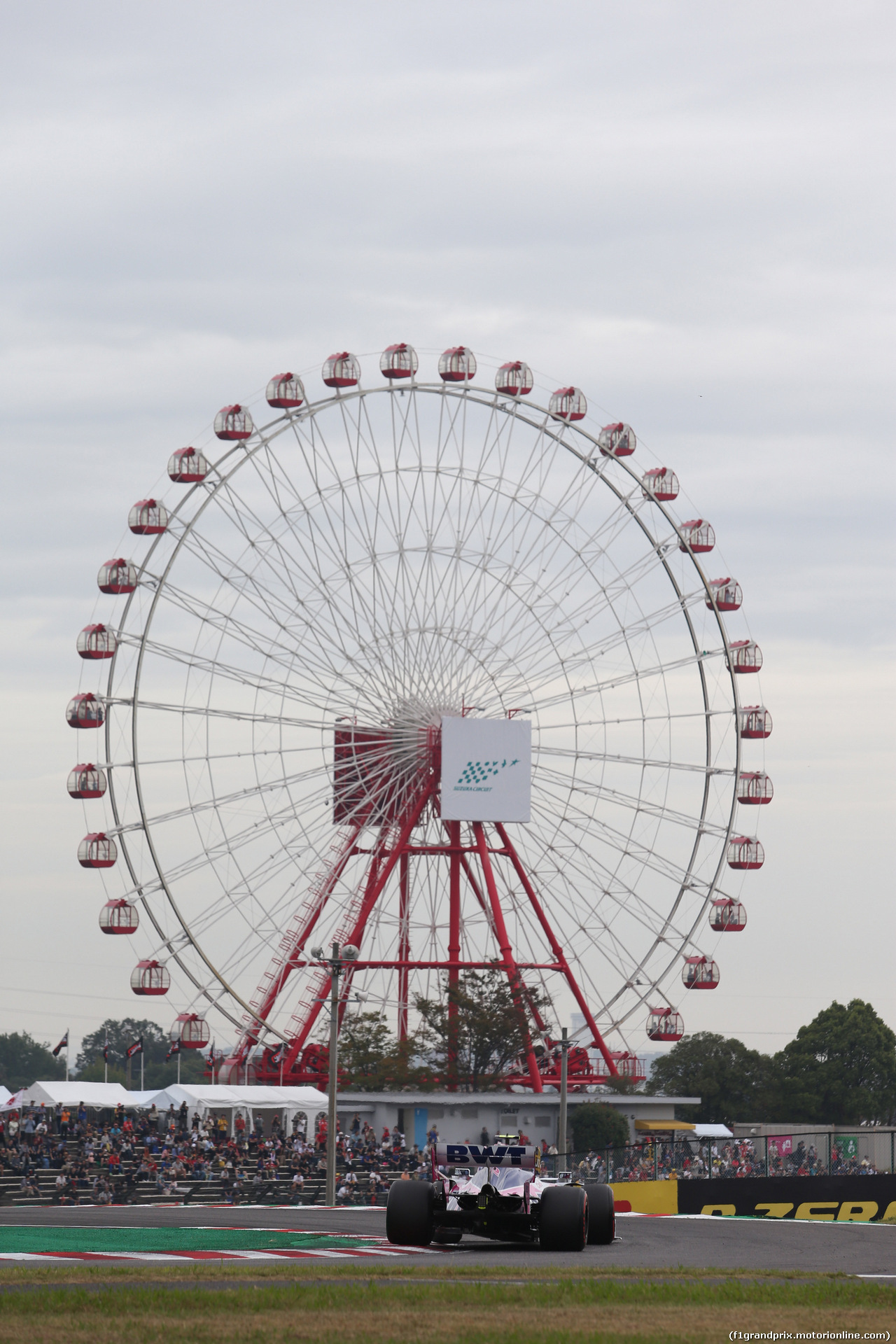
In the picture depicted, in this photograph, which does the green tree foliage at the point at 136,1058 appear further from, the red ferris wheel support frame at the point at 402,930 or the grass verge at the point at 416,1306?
the grass verge at the point at 416,1306

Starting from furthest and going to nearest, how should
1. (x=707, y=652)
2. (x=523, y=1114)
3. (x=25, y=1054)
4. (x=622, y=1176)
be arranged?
1. (x=25, y=1054)
2. (x=523, y=1114)
3. (x=707, y=652)
4. (x=622, y=1176)

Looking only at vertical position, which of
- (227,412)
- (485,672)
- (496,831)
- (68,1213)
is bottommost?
(68,1213)

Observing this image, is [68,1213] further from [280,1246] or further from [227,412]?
[227,412]

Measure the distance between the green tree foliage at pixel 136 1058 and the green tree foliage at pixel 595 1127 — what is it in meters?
105

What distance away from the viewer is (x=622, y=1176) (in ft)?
127

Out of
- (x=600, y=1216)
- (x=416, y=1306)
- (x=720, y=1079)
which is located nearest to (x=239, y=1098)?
(x=600, y=1216)

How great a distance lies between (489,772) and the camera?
185 feet

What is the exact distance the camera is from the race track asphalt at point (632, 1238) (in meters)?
20.7

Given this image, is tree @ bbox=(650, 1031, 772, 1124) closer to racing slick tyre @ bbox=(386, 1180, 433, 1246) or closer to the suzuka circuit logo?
the suzuka circuit logo

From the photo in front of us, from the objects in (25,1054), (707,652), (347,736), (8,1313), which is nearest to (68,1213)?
(8,1313)

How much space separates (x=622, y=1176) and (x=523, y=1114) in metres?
24.0

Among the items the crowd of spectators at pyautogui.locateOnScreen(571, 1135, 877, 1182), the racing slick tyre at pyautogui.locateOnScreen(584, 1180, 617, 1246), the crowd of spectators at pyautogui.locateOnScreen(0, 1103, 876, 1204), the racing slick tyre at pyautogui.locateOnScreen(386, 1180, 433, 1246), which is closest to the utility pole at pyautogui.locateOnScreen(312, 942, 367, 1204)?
the crowd of spectators at pyautogui.locateOnScreen(0, 1103, 876, 1204)

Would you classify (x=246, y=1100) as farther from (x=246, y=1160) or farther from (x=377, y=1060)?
(x=377, y=1060)

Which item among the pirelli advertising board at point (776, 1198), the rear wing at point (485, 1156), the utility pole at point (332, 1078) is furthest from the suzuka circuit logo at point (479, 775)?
the rear wing at point (485, 1156)
